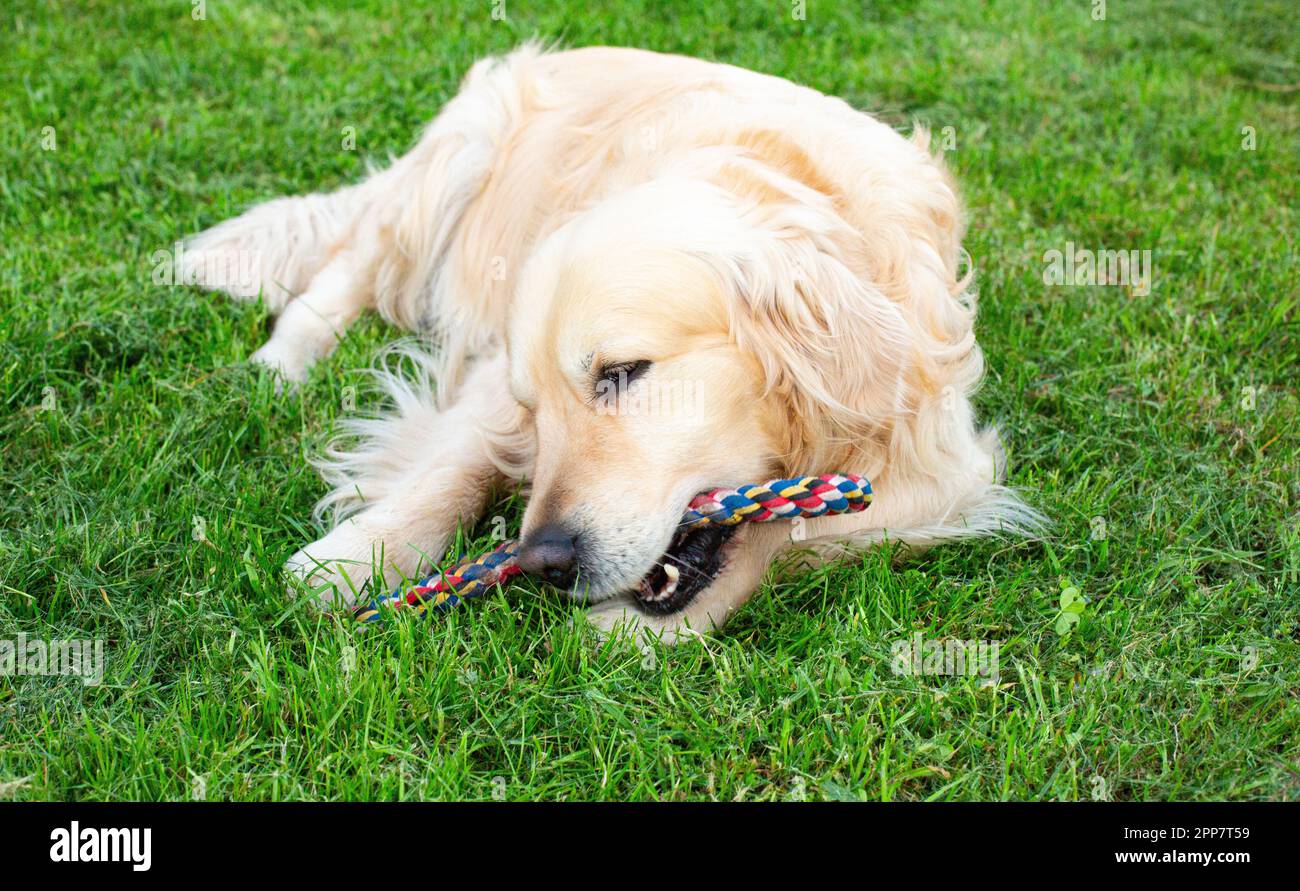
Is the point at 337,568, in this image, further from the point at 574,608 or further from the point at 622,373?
the point at 622,373

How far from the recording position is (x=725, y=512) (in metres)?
2.86

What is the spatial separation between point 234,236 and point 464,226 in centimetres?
89

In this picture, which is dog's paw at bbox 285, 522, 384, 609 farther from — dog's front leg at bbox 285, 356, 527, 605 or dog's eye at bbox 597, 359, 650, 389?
dog's eye at bbox 597, 359, 650, 389

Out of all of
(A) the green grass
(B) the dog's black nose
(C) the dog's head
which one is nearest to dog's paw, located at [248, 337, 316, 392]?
(A) the green grass

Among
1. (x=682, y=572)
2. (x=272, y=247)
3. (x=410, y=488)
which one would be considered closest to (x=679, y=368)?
(x=682, y=572)

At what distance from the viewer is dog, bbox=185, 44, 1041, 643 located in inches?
110

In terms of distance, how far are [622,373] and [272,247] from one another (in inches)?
91.7

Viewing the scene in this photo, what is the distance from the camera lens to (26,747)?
7.95 feet

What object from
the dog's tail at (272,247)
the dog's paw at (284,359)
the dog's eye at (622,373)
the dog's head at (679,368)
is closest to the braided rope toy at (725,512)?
the dog's head at (679,368)

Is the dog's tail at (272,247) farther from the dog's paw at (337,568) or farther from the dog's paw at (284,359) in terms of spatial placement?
the dog's paw at (337,568)

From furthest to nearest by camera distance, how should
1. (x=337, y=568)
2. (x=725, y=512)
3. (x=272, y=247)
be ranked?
(x=272, y=247), (x=337, y=568), (x=725, y=512)

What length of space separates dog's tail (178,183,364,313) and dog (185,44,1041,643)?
50 cm

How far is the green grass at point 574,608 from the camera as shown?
2.47 meters
